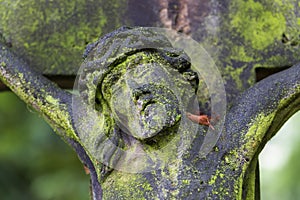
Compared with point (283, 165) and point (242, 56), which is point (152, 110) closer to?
point (242, 56)

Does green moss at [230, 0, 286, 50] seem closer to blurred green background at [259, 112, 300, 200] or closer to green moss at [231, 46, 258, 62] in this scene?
green moss at [231, 46, 258, 62]

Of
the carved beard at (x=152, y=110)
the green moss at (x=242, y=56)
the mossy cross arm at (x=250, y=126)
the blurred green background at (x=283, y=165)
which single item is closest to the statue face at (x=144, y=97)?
the carved beard at (x=152, y=110)

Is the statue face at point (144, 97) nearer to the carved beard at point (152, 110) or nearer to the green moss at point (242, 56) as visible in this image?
the carved beard at point (152, 110)

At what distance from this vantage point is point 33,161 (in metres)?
4.32

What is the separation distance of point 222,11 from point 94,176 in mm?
573

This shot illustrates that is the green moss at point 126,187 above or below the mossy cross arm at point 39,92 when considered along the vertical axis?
below

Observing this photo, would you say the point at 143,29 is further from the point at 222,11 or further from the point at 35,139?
the point at 35,139

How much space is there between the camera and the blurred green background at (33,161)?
423 centimetres

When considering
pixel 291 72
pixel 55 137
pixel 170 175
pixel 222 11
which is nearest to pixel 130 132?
pixel 170 175

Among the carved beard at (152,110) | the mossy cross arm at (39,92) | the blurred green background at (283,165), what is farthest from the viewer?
the blurred green background at (283,165)

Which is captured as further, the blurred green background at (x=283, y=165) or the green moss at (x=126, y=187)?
the blurred green background at (x=283, y=165)

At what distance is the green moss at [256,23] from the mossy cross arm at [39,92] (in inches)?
19.9

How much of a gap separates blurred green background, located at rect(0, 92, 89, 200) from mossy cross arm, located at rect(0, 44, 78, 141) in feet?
6.25

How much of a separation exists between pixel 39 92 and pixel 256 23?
613 millimetres
